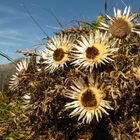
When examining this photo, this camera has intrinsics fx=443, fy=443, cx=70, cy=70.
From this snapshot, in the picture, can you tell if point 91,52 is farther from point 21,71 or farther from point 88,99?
point 21,71

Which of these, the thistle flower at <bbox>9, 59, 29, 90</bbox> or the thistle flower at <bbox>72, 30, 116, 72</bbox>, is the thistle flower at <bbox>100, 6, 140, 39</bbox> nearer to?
the thistle flower at <bbox>72, 30, 116, 72</bbox>

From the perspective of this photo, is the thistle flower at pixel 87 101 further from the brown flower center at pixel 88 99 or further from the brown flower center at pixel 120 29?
the brown flower center at pixel 120 29

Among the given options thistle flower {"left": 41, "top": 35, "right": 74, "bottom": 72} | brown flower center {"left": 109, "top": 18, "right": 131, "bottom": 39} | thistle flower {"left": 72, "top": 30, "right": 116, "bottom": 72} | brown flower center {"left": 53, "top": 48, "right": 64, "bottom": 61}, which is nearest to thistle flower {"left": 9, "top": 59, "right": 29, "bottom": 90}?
thistle flower {"left": 41, "top": 35, "right": 74, "bottom": 72}

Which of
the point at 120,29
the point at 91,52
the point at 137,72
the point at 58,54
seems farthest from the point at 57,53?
the point at 137,72

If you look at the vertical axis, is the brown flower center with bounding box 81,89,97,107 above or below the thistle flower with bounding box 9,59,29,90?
below

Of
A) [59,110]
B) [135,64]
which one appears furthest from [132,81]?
[59,110]

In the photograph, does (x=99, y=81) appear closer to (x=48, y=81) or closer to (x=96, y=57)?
(x=96, y=57)
